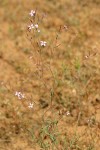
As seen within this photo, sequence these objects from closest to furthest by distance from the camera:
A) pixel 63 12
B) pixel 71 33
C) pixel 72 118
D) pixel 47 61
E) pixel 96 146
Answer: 1. pixel 96 146
2. pixel 72 118
3. pixel 47 61
4. pixel 71 33
5. pixel 63 12

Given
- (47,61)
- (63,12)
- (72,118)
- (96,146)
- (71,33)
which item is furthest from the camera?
(63,12)

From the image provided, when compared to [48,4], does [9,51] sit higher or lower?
lower

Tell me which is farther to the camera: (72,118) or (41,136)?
(72,118)

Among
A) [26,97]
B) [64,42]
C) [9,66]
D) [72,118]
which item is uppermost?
[64,42]

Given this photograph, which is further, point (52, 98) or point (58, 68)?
point (58, 68)

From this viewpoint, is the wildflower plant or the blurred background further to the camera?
the blurred background

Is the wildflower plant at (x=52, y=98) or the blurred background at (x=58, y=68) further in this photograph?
the blurred background at (x=58, y=68)

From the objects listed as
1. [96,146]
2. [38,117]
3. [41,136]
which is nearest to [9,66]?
[38,117]

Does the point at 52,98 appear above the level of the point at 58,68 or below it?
below

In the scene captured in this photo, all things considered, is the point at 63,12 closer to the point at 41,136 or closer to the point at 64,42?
the point at 64,42

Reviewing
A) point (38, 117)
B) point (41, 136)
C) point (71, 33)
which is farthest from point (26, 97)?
point (71, 33)
